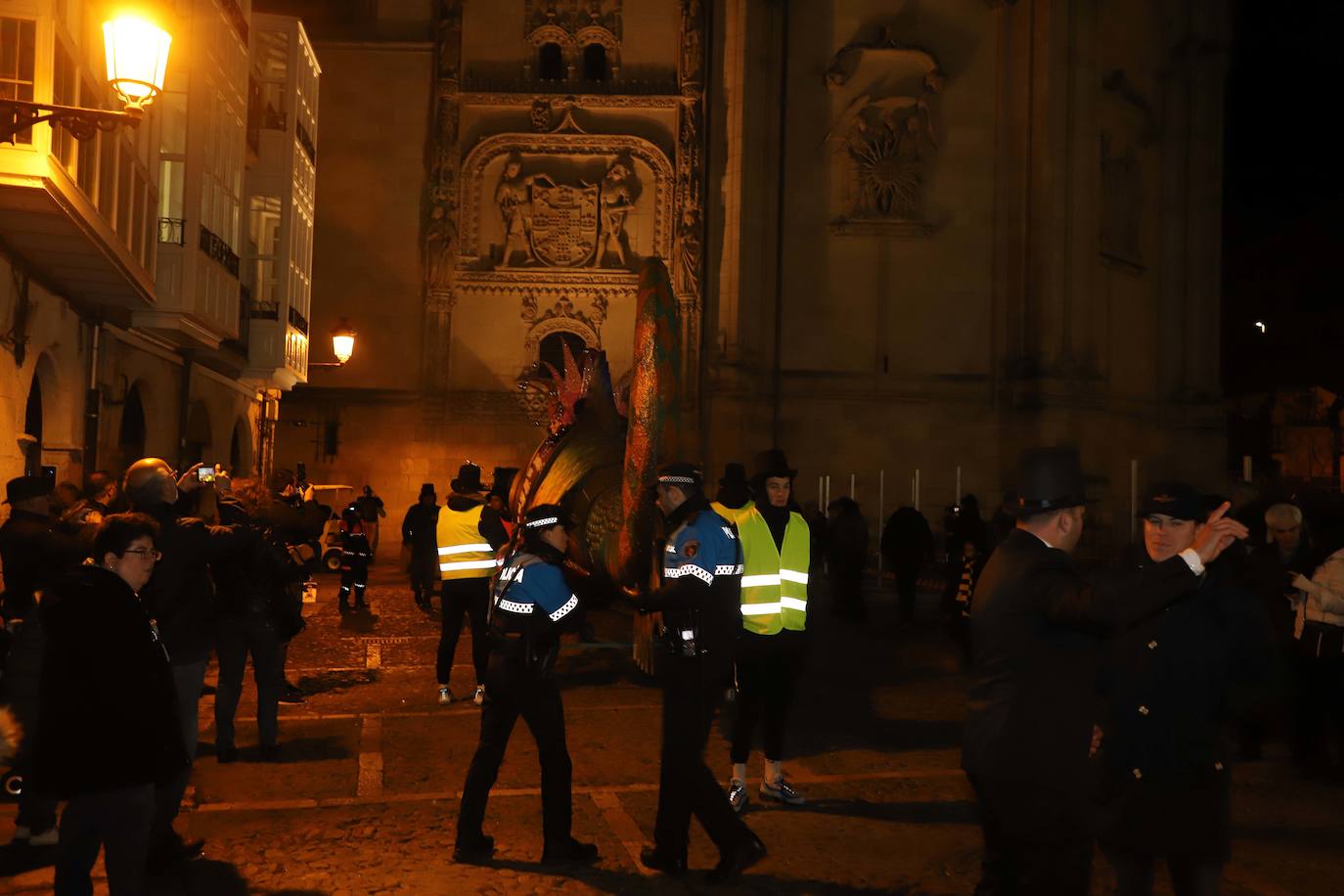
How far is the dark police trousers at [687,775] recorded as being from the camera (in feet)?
18.9

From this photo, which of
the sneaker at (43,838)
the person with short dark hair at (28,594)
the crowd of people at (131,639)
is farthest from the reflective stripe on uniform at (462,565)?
the sneaker at (43,838)

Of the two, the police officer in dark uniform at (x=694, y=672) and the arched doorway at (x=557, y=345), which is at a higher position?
the arched doorway at (x=557, y=345)

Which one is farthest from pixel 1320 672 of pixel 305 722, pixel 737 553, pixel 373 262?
pixel 373 262

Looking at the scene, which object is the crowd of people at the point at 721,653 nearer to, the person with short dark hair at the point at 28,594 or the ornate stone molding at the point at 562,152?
the person with short dark hair at the point at 28,594

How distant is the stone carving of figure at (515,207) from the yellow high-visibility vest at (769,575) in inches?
894

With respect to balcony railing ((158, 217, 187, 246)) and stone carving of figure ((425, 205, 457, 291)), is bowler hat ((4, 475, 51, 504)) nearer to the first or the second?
balcony railing ((158, 217, 187, 246))

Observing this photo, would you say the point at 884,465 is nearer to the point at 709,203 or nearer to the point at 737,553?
the point at 709,203

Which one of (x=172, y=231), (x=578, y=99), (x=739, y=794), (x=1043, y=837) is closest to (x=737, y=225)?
(x=578, y=99)

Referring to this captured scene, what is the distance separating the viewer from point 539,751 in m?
5.98

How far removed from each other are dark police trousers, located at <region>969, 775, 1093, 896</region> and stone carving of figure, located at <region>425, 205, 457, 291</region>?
86.0 feet

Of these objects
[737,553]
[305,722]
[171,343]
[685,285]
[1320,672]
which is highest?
[685,285]

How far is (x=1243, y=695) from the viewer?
432 centimetres

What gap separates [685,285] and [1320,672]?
70.7 ft

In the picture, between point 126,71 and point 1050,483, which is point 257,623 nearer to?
point 126,71
